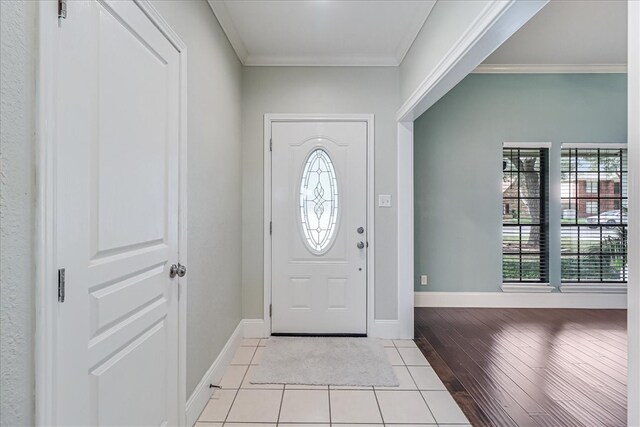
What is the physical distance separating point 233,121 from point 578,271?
14.0 feet

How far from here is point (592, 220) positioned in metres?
3.94

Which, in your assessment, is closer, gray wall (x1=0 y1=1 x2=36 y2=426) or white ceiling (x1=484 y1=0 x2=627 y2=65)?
gray wall (x1=0 y1=1 x2=36 y2=426)

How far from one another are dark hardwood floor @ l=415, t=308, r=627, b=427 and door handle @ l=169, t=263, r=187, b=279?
186cm

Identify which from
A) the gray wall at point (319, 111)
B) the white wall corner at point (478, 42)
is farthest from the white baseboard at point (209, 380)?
the white wall corner at point (478, 42)

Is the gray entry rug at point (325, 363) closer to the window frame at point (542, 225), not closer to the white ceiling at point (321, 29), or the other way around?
the window frame at point (542, 225)

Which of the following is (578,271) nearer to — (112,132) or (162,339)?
(162,339)

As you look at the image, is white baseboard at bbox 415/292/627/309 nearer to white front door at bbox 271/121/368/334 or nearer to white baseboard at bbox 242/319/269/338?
white front door at bbox 271/121/368/334

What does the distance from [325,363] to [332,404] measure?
1.72 ft

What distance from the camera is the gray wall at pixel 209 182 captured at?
190cm

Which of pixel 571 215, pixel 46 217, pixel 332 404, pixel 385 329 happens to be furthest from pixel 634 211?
pixel 571 215

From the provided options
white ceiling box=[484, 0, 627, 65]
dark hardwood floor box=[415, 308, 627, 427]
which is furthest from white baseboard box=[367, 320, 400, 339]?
white ceiling box=[484, 0, 627, 65]

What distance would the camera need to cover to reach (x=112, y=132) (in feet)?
3.84

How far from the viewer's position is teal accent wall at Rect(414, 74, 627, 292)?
3887 millimetres

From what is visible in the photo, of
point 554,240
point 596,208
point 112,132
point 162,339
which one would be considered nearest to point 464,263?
point 554,240
